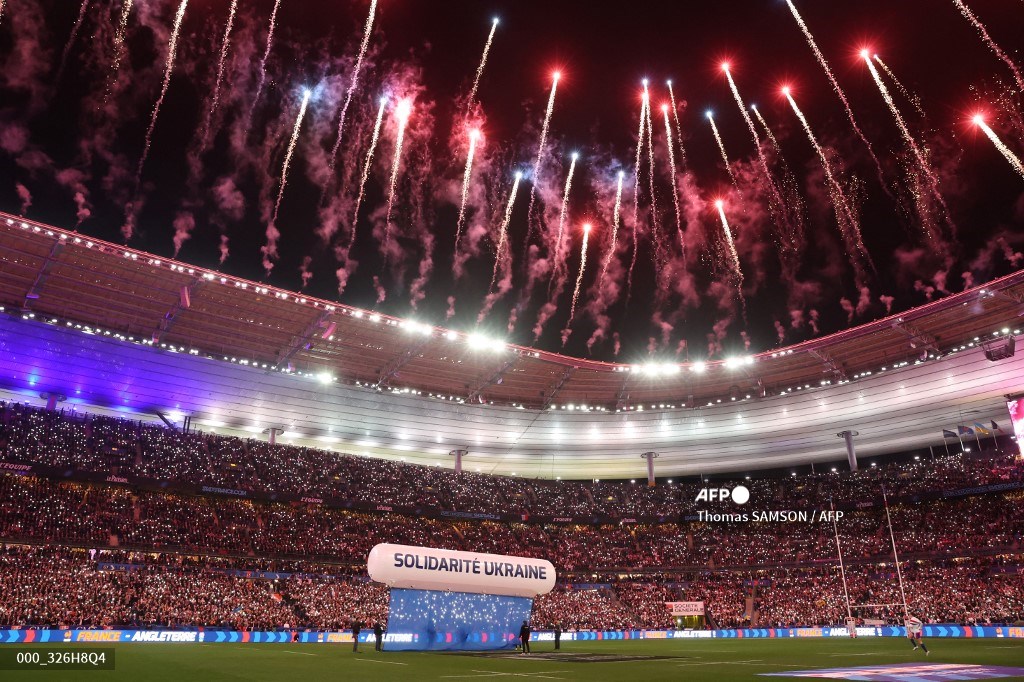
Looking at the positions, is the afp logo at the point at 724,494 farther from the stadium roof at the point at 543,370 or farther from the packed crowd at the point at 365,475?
the stadium roof at the point at 543,370

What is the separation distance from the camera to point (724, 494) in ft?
198

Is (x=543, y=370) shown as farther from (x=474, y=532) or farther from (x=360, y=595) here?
(x=360, y=595)

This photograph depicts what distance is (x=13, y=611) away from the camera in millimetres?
29297

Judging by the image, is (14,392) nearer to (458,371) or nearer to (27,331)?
(27,331)

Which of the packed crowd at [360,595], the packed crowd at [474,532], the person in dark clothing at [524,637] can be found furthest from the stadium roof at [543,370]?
the person in dark clothing at [524,637]

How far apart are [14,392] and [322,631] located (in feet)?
94.0

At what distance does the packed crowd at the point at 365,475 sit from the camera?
136 ft

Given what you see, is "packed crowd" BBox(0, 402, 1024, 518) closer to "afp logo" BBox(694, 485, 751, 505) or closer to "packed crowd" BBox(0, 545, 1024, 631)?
"afp logo" BBox(694, 485, 751, 505)

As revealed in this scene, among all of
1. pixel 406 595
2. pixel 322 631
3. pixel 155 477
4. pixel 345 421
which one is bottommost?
pixel 322 631

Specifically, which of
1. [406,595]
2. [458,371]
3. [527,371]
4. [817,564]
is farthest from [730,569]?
[406,595]

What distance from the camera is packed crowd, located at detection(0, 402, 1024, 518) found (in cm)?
4156

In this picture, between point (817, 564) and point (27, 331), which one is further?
point (817, 564)

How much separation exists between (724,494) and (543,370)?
75.6ft

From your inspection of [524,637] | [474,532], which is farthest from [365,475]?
[524,637]
